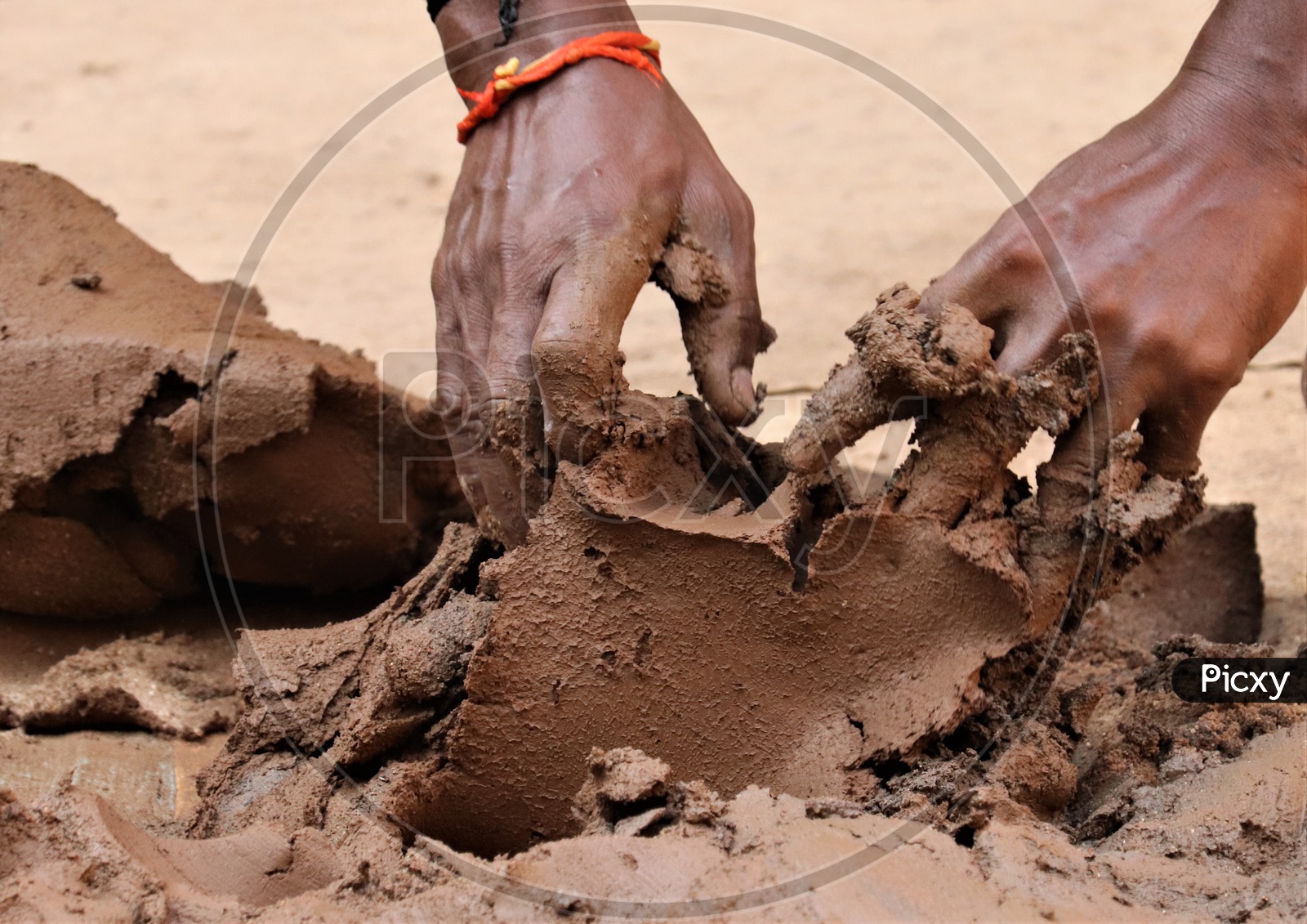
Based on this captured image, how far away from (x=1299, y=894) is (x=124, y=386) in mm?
1937

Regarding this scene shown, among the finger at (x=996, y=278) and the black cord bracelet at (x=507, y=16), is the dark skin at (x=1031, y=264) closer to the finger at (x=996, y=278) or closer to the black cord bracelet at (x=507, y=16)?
the finger at (x=996, y=278)

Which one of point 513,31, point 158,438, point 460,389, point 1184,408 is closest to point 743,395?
point 460,389

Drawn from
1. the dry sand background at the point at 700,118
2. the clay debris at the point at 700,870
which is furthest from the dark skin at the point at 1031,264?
the dry sand background at the point at 700,118

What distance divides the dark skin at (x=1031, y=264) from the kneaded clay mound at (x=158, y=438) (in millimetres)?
526

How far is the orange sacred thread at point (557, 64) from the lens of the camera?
6.52 ft

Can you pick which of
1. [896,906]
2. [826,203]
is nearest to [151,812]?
[896,906]

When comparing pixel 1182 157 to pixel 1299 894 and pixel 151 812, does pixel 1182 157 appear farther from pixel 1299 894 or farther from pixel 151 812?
pixel 151 812

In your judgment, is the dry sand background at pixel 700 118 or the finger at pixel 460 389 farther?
the dry sand background at pixel 700 118

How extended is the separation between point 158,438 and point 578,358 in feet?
3.34

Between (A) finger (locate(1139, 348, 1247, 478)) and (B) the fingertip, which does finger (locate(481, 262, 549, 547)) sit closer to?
(B) the fingertip

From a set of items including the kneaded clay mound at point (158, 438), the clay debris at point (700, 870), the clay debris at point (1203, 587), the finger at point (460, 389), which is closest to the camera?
the clay debris at point (700, 870)

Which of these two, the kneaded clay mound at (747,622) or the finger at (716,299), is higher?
the finger at (716,299)

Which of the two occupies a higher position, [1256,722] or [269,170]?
[269,170]

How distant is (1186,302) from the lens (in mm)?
1569
